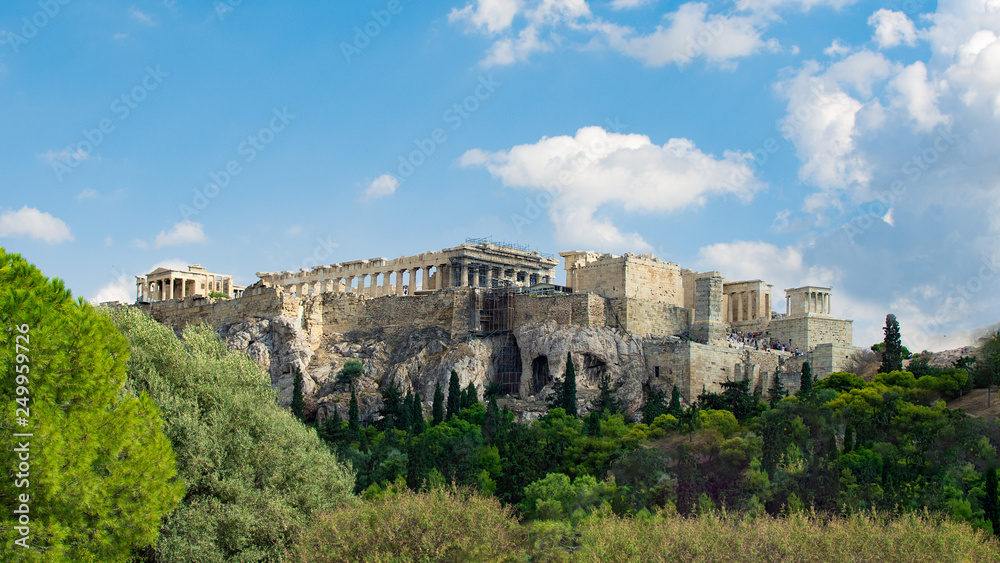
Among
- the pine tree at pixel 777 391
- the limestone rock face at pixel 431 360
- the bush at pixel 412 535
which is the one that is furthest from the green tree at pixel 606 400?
the bush at pixel 412 535

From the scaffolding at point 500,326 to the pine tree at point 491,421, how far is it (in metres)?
7.48

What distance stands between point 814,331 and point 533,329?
15659 millimetres

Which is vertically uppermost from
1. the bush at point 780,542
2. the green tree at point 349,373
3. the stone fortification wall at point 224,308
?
the stone fortification wall at point 224,308

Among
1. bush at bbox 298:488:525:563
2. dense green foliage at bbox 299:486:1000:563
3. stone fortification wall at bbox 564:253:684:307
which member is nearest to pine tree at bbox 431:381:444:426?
stone fortification wall at bbox 564:253:684:307

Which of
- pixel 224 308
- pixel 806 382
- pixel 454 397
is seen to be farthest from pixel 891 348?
pixel 224 308

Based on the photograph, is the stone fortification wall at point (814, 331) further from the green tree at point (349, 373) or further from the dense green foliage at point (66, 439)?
the dense green foliage at point (66, 439)

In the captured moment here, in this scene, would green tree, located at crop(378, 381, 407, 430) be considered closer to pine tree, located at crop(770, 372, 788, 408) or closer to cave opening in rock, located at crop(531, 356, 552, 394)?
cave opening in rock, located at crop(531, 356, 552, 394)

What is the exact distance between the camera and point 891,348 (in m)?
51.3

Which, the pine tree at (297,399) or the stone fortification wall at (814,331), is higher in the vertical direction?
the stone fortification wall at (814,331)

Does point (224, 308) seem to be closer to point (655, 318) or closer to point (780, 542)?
point (655, 318)

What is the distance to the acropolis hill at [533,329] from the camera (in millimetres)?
55406

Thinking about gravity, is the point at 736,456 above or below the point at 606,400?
below

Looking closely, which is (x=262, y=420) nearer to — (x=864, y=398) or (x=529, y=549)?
(x=529, y=549)

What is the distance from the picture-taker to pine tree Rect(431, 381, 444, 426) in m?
50.9
